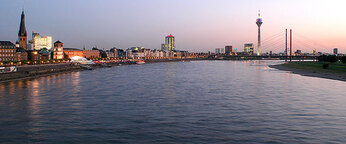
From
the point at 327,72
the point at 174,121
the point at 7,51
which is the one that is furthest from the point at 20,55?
the point at 174,121

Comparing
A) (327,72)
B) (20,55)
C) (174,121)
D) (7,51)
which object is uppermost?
(7,51)

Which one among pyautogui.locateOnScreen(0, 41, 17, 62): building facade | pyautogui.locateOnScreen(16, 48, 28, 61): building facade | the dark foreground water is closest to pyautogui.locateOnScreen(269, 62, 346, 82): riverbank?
the dark foreground water

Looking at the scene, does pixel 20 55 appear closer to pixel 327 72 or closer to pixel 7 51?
pixel 7 51

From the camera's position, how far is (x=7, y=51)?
142 meters

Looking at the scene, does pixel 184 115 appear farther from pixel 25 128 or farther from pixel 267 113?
pixel 25 128

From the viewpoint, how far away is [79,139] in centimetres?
1702

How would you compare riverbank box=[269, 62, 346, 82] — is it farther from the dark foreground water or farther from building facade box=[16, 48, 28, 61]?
building facade box=[16, 48, 28, 61]

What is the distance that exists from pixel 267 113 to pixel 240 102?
618 centimetres

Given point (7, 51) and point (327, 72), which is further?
point (7, 51)

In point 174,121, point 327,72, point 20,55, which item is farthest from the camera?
point 20,55

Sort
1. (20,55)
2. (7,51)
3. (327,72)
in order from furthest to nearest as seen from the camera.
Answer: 1. (20,55)
2. (7,51)
3. (327,72)

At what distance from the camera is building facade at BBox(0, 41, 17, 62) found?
138375mm

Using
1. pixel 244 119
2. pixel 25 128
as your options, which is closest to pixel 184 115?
pixel 244 119

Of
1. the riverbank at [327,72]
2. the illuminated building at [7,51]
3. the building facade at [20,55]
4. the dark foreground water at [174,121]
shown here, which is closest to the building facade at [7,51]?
the illuminated building at [7,51]
